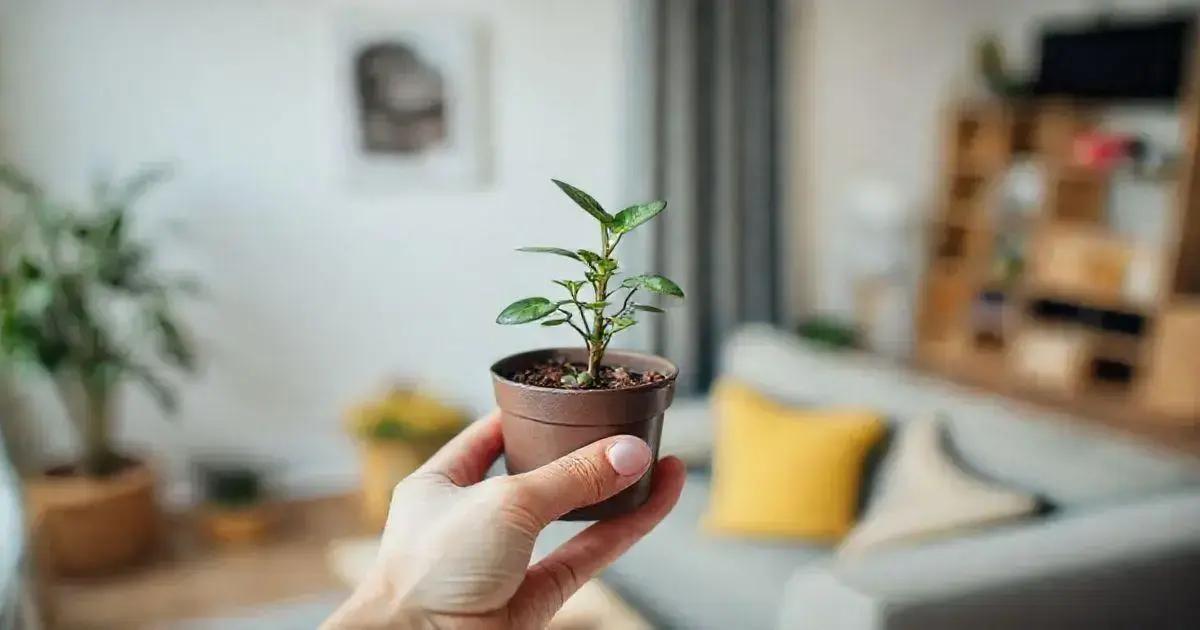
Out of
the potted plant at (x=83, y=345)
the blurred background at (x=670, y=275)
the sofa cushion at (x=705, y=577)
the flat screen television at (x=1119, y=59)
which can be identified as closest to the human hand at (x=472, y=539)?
the blurred background at (x=670, y=275)

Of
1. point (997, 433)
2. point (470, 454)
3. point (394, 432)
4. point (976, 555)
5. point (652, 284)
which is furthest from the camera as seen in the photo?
A: point (394, 432)

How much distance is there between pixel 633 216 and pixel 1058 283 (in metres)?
3.85

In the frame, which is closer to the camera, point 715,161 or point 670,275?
point 670,275

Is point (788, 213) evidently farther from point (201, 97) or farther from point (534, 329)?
point (534, 329)

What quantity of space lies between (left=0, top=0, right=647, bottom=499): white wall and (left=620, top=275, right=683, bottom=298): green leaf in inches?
80.5

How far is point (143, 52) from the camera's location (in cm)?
287

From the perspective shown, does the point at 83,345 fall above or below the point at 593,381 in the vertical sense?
below

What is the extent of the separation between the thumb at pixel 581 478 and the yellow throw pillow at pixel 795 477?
58.1 inches

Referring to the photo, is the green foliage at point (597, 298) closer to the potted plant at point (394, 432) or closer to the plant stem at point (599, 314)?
the plant stem at point (599, 314)

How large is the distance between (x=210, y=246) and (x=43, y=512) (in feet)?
2.93

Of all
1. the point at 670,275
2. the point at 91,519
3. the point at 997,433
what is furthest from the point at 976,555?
the point at 91,519

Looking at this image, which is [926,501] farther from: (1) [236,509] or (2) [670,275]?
(1) [236,509]

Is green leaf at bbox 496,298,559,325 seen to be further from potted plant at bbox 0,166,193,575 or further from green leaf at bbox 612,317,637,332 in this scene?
potted plant at bbox 0,166,193,575

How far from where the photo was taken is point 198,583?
2615 mm
